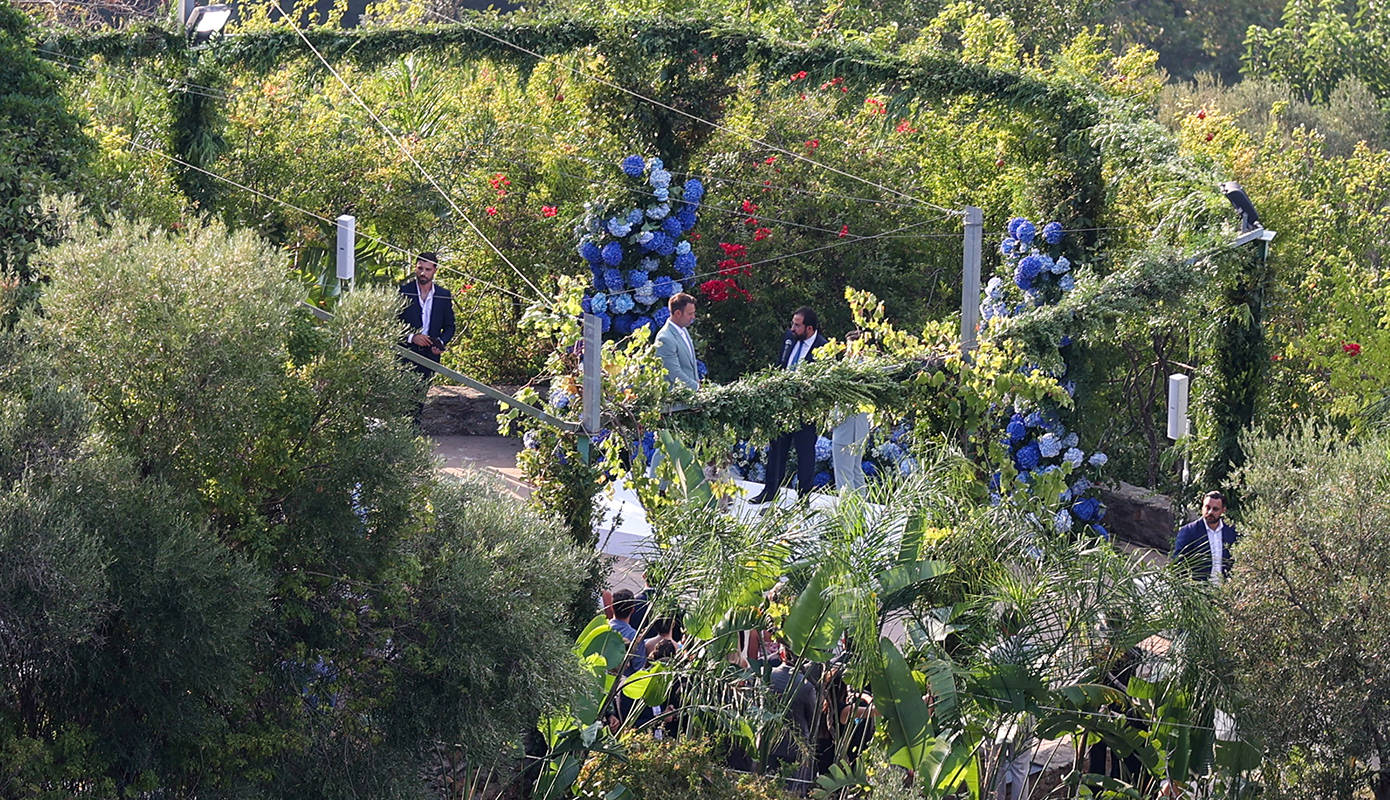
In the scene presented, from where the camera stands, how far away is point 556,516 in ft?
Answer: 22.7

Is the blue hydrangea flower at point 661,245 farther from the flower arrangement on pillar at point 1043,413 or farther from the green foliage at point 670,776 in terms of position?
the green foliage at point 670,776

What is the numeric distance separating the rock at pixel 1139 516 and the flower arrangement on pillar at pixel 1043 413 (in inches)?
34.8

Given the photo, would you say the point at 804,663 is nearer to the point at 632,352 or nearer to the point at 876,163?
the point at 632,352

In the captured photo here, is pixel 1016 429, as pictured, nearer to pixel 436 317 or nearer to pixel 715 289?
pixel 715 289

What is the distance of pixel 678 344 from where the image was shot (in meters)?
9.50

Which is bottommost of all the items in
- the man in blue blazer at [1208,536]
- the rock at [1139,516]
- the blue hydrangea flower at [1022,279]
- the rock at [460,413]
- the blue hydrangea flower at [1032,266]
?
the rock at [1139,516]

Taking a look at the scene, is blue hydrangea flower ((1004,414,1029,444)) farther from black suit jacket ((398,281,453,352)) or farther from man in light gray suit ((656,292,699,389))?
black suit jacket ((398,281,453,352))

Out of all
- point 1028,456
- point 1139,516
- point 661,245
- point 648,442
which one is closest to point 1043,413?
point 1028,456

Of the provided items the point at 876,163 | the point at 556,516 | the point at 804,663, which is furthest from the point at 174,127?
the point at 804,663

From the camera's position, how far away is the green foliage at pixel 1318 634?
20.7 ft

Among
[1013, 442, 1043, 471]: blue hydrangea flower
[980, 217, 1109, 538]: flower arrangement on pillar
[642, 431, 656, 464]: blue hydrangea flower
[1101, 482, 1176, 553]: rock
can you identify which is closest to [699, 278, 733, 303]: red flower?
[980, 217, 1109, 538]: flower arrangement on pillar

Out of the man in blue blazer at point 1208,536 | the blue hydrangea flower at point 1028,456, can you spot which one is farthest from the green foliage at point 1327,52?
the man in blue blazer at point 1208,536

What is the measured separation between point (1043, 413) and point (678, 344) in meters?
3.06

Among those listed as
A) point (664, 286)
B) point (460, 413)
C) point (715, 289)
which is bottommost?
point (460, 413)
